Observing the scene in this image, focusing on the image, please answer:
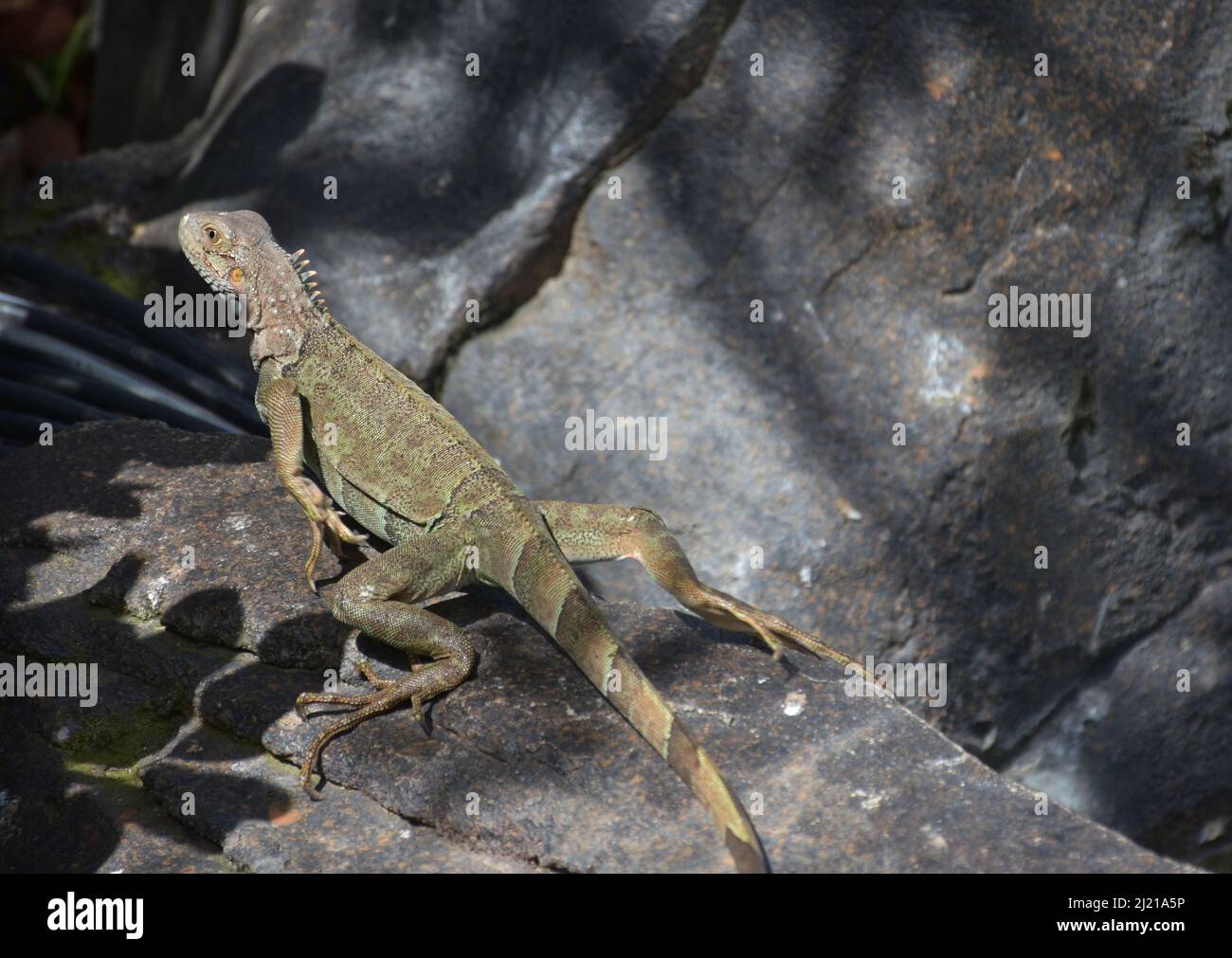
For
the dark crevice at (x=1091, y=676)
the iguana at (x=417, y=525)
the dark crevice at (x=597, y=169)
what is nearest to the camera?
the iguana at (x=417, y=525)

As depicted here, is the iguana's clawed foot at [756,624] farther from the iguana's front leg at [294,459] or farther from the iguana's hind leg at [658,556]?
the iguana's front leg at [294,459]

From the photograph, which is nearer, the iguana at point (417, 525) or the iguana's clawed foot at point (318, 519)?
the iguana at point (417, 525)

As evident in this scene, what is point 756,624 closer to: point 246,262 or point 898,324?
point 246,262

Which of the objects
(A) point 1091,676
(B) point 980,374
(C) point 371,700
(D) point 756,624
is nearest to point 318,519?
(C) point 371,700

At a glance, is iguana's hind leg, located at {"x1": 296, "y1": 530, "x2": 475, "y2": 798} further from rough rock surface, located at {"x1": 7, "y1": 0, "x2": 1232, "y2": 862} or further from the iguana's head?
rough rock surface, located at {"x1": 7, "y1": 0, "x2": 1232, "y2": 862}

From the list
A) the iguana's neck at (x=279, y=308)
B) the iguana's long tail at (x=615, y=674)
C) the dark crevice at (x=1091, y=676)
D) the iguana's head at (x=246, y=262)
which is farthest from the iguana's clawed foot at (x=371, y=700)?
the dark crevice at (x=1091, y=676)

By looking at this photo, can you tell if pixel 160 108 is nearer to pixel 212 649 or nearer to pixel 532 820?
pixel 212 649

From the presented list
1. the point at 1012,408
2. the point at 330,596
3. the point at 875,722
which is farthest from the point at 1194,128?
the point at 330,596
